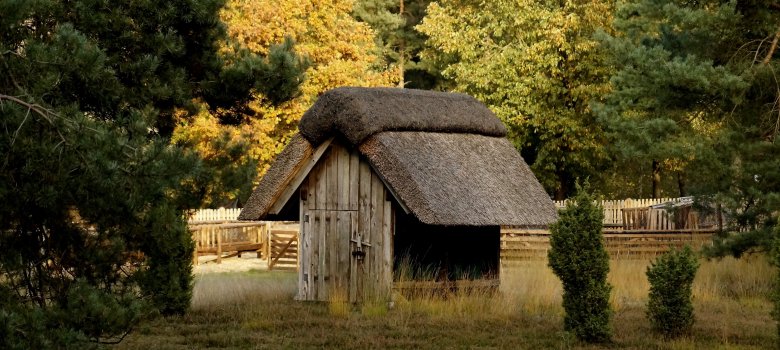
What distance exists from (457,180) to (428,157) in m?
0.66

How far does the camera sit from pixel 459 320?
1672cm

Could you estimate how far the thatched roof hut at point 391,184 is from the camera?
18484 mm

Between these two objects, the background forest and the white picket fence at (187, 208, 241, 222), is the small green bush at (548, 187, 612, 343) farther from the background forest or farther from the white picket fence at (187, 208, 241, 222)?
the white picket fence at (187, 208, 241, 222)

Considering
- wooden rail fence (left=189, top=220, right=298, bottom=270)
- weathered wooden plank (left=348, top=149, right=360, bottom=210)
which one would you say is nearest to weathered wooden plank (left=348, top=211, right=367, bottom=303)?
weathered wooden plank (left=348, top=149, right=360, bottom=210)

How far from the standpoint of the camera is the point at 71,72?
31.0 feet

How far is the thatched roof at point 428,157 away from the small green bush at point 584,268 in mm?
3308

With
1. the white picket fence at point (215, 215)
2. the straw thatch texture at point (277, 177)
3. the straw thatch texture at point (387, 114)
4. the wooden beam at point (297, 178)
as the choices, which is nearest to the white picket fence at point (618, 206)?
the white picket fence at point (215, 215)

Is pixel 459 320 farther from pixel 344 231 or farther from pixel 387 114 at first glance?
pixel 387 114

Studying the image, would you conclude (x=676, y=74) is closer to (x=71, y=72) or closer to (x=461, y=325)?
(x=461, y=325)

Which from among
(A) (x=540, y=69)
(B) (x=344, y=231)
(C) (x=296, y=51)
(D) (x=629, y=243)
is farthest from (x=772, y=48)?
(A) (x=540, y=69)

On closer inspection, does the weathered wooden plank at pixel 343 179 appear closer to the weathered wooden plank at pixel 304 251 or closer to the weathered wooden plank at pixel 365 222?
the weathered wooden plank at pixel 365 222

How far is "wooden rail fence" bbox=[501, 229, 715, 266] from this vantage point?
98.0 feet

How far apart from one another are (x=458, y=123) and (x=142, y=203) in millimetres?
12162

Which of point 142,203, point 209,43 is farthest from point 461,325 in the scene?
point 142,203
